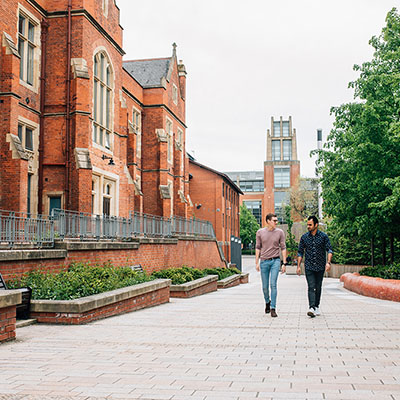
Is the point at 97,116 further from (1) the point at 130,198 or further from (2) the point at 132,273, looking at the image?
(2) the point at 132,273

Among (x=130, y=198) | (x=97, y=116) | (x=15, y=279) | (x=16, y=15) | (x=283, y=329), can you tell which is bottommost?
(x=283, y=329)

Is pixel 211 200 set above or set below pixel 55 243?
above

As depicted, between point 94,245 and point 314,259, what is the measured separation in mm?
7616

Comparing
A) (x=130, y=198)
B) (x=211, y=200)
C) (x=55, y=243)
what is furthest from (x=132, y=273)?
(x=211, y=200)

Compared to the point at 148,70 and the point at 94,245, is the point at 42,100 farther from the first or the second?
the point at 148,70

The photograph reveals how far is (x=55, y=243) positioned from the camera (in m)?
13.6

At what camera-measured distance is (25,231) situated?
12766 millimetres

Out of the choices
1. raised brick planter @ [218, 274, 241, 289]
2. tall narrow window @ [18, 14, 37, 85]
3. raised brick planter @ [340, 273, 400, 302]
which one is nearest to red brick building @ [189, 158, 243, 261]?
raised brick planter @ [218, 274, 241, 289]

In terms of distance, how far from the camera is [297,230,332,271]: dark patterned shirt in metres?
9.96

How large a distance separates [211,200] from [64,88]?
30.1 metres

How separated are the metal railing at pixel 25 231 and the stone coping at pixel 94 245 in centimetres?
34

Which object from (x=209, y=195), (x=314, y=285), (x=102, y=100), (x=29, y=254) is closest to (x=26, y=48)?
(x=102, y=100)

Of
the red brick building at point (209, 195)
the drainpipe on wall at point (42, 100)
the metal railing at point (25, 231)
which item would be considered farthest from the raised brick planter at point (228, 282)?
the red brick building at point (209, 195)

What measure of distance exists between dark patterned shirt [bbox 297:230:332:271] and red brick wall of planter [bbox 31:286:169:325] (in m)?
3.63
